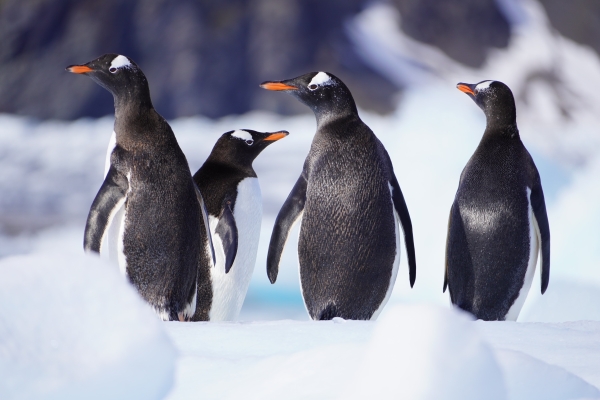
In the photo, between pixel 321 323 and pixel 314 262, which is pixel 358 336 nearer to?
pixel 321 323

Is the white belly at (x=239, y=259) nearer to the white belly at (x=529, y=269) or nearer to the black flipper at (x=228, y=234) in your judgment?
the black flipper at (x=228, y=234)

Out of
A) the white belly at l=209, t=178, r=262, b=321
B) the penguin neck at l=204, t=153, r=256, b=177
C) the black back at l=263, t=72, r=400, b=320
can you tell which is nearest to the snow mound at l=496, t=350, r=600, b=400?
the black back at l=263, t=72, r=400, b=320

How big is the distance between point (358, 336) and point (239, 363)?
1.52 ft

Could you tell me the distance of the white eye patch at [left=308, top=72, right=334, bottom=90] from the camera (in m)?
3.21

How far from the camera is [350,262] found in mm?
2891

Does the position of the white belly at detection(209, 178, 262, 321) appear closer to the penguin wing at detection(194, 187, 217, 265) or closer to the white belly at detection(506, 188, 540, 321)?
the penguin wing at detection(194, 187, 217, 265)

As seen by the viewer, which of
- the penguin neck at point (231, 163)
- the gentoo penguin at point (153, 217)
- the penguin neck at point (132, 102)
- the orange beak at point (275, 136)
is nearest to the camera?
the gentoo penguin at point (153, 217)

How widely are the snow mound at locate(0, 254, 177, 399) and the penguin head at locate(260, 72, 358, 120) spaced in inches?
77.3

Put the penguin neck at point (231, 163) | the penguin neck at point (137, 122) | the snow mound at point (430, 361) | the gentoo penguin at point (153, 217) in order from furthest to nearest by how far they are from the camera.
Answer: the penguin neck at point (231, 163) → the penguin neck at point (137, 122) → the gentoo penguin at point (153, 217) → the snow mound at point (430, 361)

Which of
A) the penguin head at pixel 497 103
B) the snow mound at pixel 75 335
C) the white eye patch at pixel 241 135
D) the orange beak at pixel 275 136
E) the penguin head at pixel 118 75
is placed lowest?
the orange beak at pixel 275 136

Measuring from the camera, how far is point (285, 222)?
3268mm

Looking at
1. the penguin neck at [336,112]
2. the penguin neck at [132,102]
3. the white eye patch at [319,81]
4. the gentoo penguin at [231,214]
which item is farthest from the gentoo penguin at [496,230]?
the penguin neck at [132,102]

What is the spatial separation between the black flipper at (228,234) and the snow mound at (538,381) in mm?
2201

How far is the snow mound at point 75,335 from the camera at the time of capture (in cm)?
120
